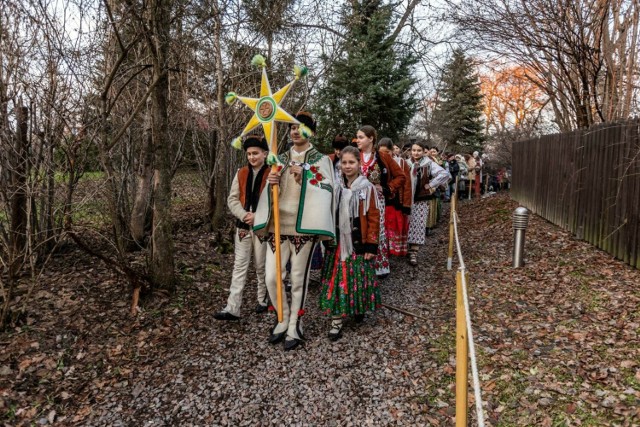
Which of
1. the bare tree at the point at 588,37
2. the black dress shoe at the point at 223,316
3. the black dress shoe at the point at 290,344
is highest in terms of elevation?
the bare tree at the point at 588,37

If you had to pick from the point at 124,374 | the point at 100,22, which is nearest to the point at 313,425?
the point at 124,374

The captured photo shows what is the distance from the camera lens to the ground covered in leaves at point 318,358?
334cm

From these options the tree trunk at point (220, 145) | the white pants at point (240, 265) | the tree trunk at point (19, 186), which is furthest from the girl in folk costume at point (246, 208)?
the tree trunk at point (220, 145)

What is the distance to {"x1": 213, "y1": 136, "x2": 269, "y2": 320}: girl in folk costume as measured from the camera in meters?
4.53

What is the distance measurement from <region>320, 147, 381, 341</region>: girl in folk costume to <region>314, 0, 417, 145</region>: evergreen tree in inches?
369

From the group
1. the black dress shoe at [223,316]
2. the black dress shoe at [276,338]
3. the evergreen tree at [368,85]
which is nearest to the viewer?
the black dress shoe at [276,338]

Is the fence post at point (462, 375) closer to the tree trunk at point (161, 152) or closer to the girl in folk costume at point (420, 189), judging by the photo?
the tree trunk at point (161, 152)

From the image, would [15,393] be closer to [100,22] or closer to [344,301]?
[344,301]

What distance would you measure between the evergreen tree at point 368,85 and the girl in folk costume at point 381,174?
7.58 metres

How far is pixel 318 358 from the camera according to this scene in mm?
4133

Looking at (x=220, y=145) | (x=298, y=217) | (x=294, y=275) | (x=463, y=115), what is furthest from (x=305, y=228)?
(x=463, y=115)

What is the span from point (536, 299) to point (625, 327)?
1082 mm

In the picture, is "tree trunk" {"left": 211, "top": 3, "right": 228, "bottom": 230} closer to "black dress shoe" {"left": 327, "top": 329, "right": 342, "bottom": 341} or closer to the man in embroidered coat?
the man in embroidered coat

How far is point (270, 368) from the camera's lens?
398 cm
